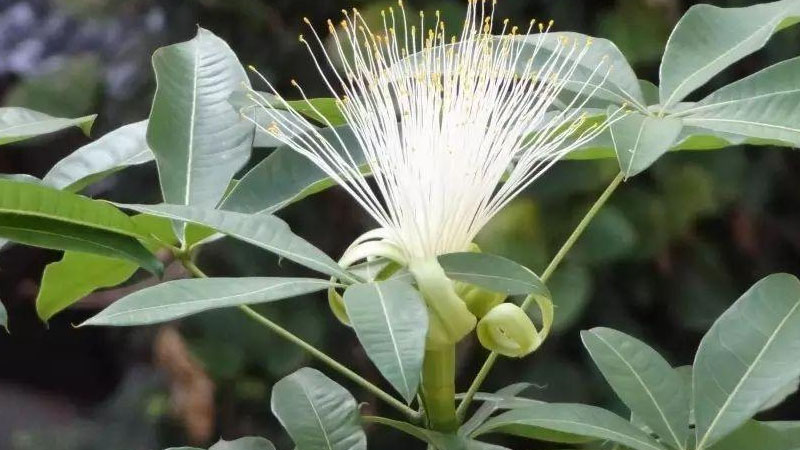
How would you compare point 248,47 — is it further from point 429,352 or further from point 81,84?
point 429,352

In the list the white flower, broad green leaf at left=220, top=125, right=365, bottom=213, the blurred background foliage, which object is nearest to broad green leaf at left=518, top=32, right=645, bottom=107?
the white flower

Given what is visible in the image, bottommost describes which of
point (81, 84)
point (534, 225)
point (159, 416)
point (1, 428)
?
point (1, 428)

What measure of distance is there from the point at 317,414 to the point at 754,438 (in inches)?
8.0

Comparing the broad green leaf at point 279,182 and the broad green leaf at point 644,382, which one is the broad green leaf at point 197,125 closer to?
the broad green leaf at point 279,182

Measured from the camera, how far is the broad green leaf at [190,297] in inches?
14.2

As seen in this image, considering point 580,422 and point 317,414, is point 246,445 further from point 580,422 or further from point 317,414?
point 580,422

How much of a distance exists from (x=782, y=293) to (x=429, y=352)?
159 millimetres

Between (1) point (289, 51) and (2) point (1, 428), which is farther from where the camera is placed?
(2) point (1, 428)

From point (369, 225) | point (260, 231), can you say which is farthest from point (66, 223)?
point (369, 225)

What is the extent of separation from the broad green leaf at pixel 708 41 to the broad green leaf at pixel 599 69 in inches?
0.7

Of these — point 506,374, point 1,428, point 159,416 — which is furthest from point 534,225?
point 1,428

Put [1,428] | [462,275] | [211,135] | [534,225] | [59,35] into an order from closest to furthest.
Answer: [462,275]
[211,135]
[534,225]
[59,35]
[1,428]

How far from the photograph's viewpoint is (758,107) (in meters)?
0.47

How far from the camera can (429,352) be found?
46 centimetres
